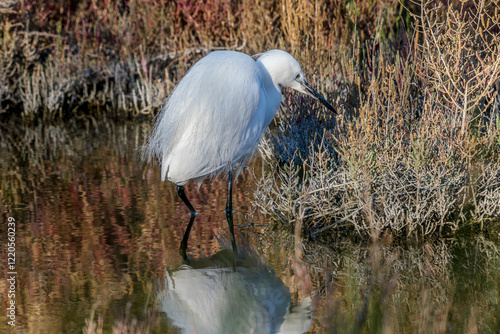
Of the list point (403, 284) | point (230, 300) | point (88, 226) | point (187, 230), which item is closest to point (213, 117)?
point (187, 230)

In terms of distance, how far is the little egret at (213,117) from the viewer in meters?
4.22

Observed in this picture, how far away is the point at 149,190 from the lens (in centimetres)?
539

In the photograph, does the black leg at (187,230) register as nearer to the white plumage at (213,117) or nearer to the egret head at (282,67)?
the white plumage at (213,117)

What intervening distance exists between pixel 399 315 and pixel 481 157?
1650mm

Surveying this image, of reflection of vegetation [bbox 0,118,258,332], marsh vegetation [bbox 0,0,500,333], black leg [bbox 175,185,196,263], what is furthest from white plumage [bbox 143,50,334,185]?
reflection of vegetation [bbox 0,118,258,332]

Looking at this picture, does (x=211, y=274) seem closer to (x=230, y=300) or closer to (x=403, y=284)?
(x=230, y=300)

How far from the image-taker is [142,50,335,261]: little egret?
4.22 meters

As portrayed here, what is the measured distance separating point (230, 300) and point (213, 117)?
4.39 ft

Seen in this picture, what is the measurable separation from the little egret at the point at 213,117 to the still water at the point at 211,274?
327 mm

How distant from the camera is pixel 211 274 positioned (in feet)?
12.2

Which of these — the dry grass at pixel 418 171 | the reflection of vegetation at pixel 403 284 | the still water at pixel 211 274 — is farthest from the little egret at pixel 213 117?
the reflection of vegetation at pixel 403 284

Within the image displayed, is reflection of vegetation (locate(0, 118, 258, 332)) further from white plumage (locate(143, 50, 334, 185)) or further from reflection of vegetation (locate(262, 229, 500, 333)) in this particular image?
reflection of vegetation (locate(262, 229, 500, 333))

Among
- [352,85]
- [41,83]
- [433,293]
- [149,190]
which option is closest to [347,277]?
[433,293]

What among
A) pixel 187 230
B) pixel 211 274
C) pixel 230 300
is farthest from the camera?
pixel 187 230
